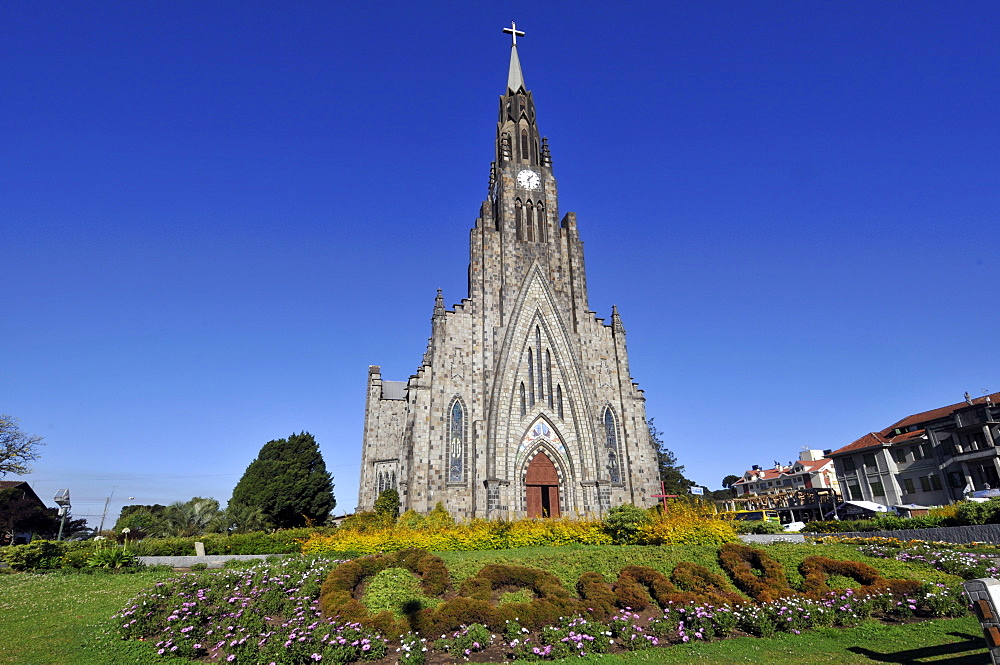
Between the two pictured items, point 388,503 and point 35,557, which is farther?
point 388,503

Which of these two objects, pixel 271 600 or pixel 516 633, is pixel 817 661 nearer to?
pixel 516 633

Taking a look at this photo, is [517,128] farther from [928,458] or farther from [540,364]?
[928,458]

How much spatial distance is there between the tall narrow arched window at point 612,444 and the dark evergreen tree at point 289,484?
30050 millimetres

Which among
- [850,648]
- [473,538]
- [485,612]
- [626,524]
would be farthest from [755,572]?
[473,538]

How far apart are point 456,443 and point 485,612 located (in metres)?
23.0

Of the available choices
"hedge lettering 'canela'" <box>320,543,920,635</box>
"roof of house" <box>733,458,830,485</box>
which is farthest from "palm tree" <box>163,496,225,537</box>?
"roof of house" <box>733,458,830,485</box>

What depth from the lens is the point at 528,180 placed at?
4275cm

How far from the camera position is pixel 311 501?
50438mm

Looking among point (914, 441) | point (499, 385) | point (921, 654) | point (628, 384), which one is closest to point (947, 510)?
point (628, 384)

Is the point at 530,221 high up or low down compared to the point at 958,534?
up

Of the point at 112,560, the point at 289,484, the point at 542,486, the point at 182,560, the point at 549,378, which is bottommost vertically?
the point at 182,560

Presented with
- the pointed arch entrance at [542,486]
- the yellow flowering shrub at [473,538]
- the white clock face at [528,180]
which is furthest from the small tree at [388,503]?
the white clock face at [528,180]

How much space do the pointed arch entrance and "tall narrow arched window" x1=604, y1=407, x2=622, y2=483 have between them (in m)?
3.76

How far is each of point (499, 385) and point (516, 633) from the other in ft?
81.5
